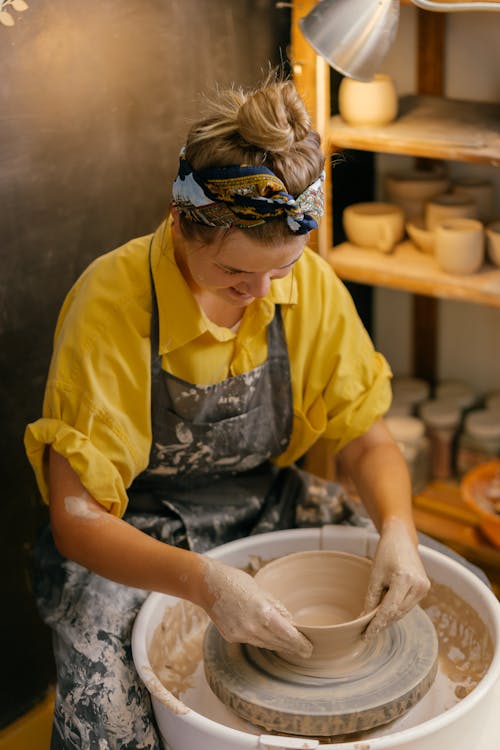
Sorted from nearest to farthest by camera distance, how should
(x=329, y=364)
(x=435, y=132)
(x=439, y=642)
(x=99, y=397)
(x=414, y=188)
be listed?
(x=99, y=397) < (x=439, y=642) < (x=329, y=364) < (x=435, y=132) < (x=414, y=188)

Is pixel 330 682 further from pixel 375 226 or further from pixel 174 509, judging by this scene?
pixel 375 226

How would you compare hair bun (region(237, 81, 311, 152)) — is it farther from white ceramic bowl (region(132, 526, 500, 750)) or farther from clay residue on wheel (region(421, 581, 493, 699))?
clay residue on wheel (region(421, 581, 493, 699))

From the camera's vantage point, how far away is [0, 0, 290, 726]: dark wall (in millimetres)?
2002

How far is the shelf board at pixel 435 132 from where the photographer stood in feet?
7.57

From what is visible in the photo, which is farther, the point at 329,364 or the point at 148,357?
the point at 329,364

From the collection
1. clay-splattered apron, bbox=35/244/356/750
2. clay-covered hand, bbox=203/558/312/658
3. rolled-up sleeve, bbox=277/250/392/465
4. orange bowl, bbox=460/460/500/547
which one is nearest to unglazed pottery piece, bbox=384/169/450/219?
orange bowl, bbox=460/460/500/547

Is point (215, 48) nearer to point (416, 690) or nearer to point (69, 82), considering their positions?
point (69, 82)

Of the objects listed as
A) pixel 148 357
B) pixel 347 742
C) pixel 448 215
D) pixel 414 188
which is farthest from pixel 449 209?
pixel 347 742

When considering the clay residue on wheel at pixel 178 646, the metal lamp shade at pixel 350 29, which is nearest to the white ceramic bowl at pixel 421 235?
the metal lamp shade at pixel 350 29

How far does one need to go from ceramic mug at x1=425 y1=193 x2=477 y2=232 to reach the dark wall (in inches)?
23.1

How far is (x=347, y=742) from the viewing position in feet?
4.91

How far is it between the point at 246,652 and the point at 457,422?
1377 millimetres

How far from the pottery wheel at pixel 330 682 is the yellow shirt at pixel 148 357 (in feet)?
1.11

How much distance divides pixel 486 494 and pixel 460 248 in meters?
0.68
